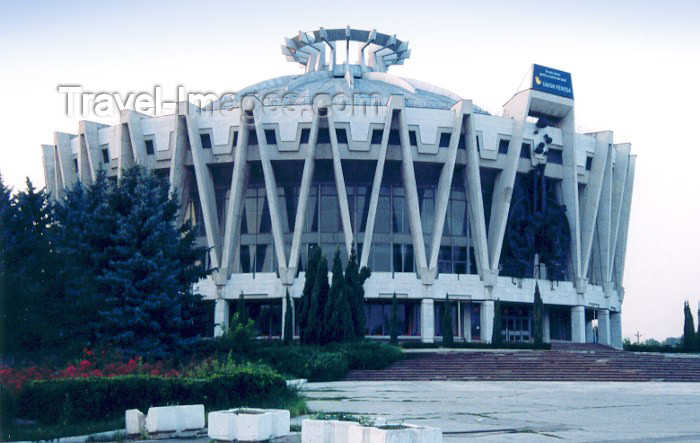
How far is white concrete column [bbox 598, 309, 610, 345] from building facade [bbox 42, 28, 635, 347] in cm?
10

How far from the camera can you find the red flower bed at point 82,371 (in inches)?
747

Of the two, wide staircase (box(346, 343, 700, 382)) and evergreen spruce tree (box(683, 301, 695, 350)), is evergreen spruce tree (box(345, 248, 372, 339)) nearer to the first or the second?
wide staircase (box(346, 343, 700, 382))

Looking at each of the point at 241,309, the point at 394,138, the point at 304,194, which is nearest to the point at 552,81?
the point at 394,138

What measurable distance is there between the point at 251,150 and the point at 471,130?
1572cm

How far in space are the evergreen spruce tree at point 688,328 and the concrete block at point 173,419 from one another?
5273 cm

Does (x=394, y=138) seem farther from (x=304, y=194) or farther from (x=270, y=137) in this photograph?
(x=270, y=137)

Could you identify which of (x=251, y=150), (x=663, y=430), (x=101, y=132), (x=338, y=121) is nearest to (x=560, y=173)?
(x=338, y=121)

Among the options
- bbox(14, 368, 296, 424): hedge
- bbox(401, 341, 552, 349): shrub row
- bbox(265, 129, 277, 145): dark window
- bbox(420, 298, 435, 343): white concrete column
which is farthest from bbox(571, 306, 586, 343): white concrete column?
bbox(14, 368, 296, 424): hedge

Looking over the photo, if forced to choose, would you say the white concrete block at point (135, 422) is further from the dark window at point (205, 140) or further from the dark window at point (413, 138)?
the dark window at point (205, 140)

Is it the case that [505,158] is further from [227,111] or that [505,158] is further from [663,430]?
[663,430]

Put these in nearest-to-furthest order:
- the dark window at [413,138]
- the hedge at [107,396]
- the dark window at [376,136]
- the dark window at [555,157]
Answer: the hedge at [107,396] < the dark window at [376,136] < the dark window at [413,138] < the dark window at [555,157]

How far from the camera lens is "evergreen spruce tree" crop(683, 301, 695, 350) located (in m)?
62.2

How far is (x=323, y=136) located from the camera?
59.8 metres

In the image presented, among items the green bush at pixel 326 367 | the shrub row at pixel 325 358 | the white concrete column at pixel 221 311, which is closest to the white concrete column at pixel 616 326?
the white concrete column at pixel 221 311
